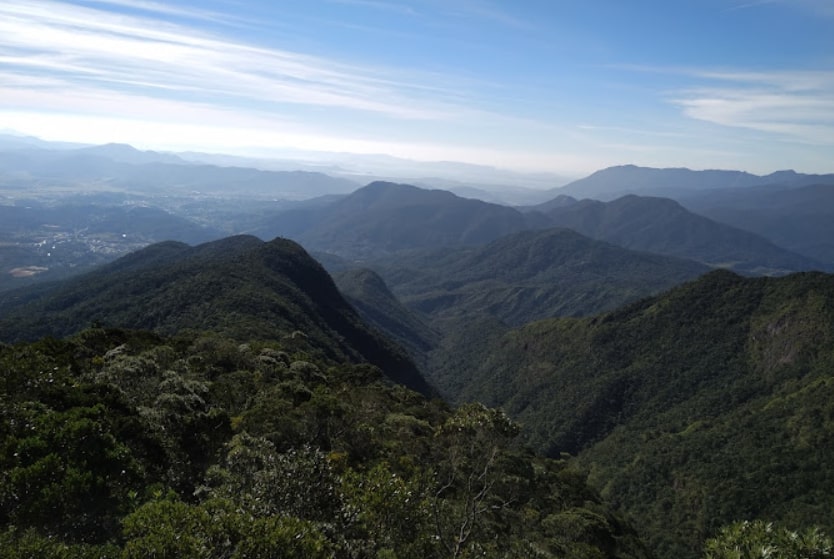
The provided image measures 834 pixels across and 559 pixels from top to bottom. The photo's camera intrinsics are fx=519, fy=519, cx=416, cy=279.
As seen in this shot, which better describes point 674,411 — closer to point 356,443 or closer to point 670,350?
point 670,350

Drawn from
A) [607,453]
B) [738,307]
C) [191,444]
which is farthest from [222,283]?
[738,307]

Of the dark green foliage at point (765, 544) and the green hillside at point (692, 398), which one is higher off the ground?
the dark green foliage at point (765, 544)

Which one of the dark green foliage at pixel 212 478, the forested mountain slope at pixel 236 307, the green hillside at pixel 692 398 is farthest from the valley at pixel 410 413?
the forested mountain slope at pixel 236 307

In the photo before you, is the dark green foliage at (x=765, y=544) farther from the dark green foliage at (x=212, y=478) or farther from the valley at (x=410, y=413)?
the valley at (x=410, y=413)

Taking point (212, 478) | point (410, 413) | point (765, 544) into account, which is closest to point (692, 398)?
point (410, 413)

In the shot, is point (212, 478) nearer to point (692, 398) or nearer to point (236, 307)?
point (236, 307)
